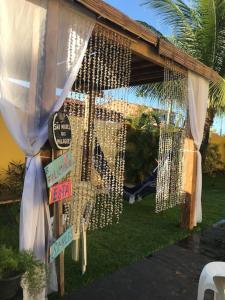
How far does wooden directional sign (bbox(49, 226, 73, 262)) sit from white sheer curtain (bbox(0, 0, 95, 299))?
16 centimetres

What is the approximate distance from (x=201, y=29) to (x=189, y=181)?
400 centimetres

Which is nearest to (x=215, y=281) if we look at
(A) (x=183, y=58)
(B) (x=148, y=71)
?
(A) (x=183, y=58)

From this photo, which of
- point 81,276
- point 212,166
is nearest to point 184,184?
point 81,276

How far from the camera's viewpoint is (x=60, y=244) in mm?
2648

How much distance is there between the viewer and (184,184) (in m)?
5.28

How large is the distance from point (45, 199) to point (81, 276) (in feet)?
3.32

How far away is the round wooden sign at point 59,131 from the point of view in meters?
2.62

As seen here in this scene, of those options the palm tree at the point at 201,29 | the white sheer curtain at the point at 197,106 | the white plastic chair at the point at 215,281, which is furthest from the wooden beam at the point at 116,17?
the palm tree at the point at 201,29

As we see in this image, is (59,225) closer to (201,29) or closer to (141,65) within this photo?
(141,65)

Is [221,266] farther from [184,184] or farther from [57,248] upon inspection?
[184,184]

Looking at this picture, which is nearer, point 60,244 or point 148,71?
point 60,244

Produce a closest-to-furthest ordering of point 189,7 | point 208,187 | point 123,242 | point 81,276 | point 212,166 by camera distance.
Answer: point 81,276 < point 123,242 < point 189,7 < point 208,187 < point 212,166

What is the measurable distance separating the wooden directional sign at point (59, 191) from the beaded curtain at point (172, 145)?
2.43 meters

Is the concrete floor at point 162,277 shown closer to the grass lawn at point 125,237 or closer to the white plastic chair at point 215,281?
the grass lawn at point 125,237
